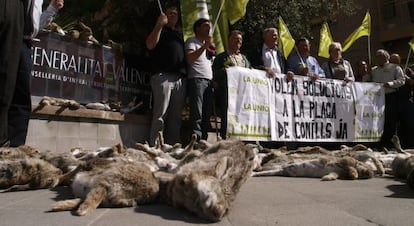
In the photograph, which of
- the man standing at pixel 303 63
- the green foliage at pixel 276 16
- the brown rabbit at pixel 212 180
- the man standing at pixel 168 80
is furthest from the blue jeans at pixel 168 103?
the green foliage at pixel 276 16

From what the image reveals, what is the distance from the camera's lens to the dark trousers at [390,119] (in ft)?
32.6

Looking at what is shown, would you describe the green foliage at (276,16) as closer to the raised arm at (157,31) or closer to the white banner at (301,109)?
the white banner at (301,109)

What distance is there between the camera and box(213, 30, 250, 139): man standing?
7750mm

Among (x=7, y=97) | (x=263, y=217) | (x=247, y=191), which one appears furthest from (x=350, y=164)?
(x=7, y=97)

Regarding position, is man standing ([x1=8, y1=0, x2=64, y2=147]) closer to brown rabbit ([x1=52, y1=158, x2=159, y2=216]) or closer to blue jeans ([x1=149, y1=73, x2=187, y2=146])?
brown rabbit ([x1=52, y1=158, x2=159, y2=216])

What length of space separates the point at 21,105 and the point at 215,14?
15.4 ft

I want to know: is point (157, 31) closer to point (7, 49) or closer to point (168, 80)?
point (168, 80)

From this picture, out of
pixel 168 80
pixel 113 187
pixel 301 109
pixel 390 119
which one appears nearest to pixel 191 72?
pixel 168 80

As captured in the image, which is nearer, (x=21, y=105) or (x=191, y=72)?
(x=21, y=105)

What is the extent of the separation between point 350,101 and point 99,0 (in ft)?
21.8

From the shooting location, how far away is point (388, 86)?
9828 mm

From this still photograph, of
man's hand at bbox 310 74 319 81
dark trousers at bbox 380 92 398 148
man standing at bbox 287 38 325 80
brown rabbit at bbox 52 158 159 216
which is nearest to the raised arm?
man standing at bbox 287 38 325 80

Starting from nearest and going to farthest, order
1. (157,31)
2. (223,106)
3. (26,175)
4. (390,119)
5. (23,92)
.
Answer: (26,175) < (23,92) < (157,31) < (223,106) < (390,119)

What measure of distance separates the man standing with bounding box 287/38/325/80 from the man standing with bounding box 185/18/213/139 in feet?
6.97
